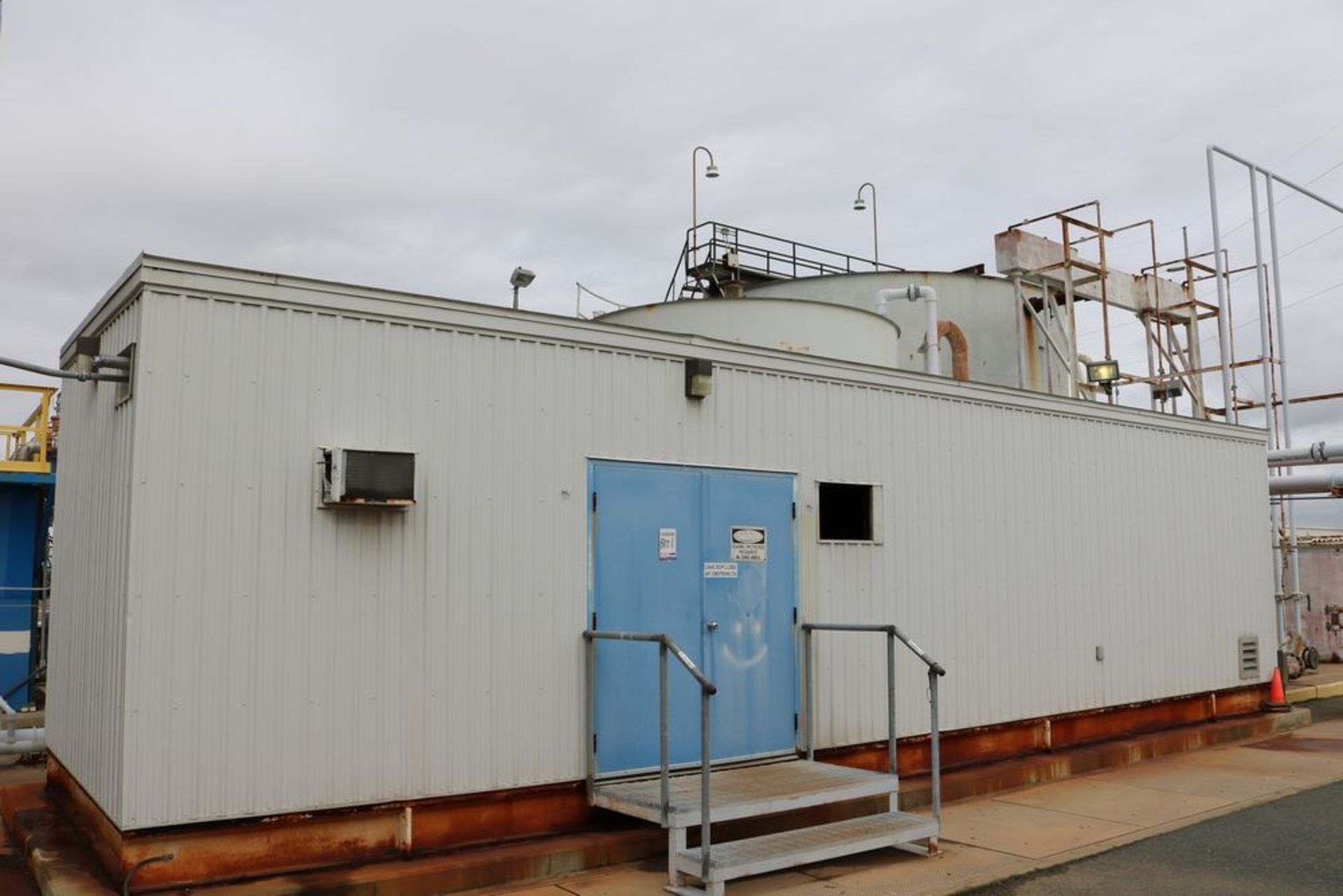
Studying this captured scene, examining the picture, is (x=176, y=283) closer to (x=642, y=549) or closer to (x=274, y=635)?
(x=274, y=635)

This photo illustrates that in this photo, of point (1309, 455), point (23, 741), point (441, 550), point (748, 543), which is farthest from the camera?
point (1309, 455)

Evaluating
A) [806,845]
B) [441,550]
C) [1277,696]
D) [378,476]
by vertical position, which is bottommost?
[806,845]

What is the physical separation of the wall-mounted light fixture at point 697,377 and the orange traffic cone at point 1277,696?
8.54 metres

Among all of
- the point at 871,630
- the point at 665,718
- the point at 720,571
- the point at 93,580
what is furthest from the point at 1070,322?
the point at 93,580

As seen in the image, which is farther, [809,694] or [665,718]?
[809,694]

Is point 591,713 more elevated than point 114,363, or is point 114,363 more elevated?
point 114,363

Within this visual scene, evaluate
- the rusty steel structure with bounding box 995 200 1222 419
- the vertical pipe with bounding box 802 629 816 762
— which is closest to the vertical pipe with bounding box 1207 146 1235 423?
the rusty steel structure with bounding box 995 200 1222 419

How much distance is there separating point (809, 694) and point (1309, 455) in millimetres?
10865

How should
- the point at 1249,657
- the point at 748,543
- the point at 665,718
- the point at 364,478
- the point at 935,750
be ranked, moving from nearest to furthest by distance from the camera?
the point at 364,478 → the point at 665,718 → the point at 935,750 → the point at 748,543 → the point at 1249,657

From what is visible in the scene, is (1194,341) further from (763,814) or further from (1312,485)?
(763,814)

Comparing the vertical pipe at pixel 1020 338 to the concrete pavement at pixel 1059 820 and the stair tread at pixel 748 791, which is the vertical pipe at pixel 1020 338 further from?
the stair tread at pixel 748 791

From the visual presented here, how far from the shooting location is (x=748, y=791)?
6.64 metres

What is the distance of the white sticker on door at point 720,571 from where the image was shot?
24.5 feet

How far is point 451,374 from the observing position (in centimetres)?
651
